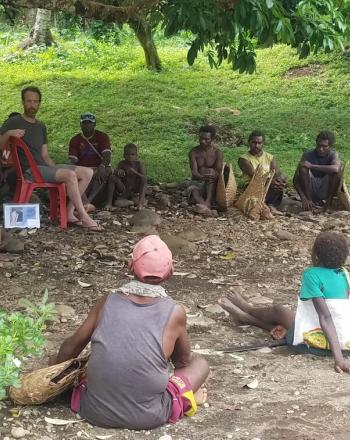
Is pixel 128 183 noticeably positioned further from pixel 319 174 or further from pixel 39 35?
pixel 39 35

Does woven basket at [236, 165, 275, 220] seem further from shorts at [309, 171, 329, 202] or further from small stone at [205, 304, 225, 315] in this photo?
small stone at [205, 304, 225, 315]

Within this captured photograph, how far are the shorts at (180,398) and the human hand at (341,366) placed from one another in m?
1.01

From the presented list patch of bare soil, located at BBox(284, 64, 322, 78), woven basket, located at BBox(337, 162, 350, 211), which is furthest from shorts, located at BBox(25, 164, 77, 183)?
patch of bare soil, located at BBox(284, 64, 322, 78)

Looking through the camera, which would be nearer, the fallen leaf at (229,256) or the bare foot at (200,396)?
the bare foot at (200,396)

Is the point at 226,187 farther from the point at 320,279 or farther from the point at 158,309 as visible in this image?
the point at 158,309

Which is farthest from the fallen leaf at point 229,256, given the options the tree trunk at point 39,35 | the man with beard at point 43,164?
the tree trunk at point 39,35

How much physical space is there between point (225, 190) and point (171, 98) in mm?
6560

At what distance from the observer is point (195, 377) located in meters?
3.79

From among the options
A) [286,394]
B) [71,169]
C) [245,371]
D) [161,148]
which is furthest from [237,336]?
[161,148]

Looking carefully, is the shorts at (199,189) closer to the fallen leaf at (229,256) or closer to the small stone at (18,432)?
the fallen leaf at (229,256)

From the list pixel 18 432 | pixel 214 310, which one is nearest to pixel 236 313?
pixel 214 310

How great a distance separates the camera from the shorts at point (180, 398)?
11.8 ft

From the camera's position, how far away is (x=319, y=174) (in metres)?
8.78

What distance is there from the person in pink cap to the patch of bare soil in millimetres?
13124
